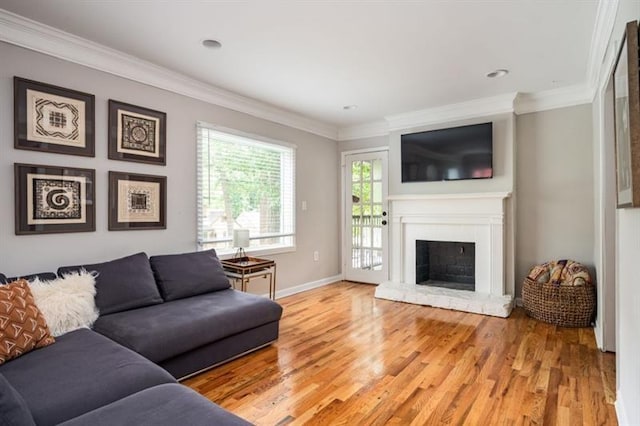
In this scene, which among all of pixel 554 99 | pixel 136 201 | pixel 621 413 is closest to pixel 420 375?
pixel 621 413

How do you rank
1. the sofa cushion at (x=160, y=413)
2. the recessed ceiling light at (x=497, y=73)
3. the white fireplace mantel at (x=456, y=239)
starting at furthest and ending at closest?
1. the white fireplace mantel at (x=456, y=239)
2. the recessed ceiling light at (x=497, y=73)
3. the sofa cushion at (x=160, y=413)

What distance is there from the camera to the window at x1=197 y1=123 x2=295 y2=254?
147 inches

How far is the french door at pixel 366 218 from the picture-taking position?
5.31m

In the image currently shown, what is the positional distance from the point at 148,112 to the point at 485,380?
353 cm

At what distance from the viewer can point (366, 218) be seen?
546 cm

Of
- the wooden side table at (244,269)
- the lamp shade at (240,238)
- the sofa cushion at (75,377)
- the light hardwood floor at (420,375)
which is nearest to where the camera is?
the sofa cushion at (75,377)

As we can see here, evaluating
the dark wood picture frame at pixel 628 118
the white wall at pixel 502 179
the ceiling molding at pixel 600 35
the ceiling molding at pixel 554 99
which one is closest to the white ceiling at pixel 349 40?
the ceiling molding at pixel 600 35

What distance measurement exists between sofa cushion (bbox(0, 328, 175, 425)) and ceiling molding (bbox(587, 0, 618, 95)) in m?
3.27

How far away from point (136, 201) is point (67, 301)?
1.13 metres

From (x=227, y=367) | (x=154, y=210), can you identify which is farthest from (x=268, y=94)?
(x=227, y=367)

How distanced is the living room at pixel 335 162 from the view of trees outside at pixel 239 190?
0.71 feet

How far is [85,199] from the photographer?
9.18 feet

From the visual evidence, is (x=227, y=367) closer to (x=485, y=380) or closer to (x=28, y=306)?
(x=28, y=306)

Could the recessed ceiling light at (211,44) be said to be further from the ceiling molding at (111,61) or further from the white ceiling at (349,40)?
the ceiling molding at (111,61)
